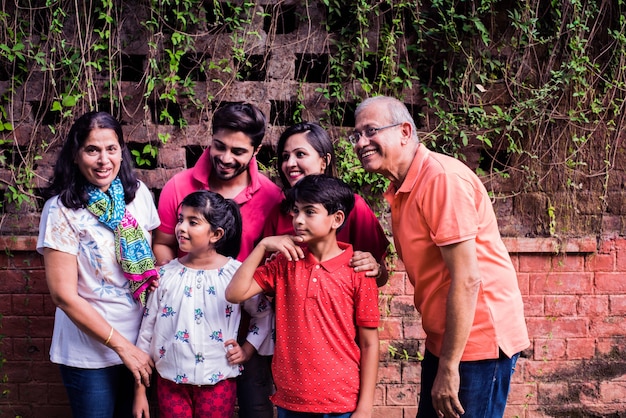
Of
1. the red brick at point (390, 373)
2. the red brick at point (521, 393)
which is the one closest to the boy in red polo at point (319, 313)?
the red brick at point (390, 373)

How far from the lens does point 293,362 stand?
101 inches

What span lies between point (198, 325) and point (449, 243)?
4.02 feet

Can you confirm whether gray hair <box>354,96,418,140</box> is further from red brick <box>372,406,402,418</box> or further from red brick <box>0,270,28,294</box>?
red brick <box>0,270,28,294</box>

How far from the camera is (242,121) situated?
2.96m

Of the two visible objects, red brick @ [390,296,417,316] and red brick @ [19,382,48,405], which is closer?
red brick @ [19,382,48,405]

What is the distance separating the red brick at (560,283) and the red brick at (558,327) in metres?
0.18

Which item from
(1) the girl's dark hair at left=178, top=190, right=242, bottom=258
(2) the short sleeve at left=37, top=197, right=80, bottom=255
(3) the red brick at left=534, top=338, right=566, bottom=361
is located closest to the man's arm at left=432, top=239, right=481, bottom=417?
(1) the girl's dark hair at left=178, top=190, right=242, bottom=258

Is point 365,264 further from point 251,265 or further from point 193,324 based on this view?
point 193,324

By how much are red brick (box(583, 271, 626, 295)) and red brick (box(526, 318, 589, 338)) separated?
0.24m

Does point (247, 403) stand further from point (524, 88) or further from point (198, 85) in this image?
point (524, 88)

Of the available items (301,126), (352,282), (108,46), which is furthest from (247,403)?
(108,46)

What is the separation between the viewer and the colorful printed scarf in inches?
106

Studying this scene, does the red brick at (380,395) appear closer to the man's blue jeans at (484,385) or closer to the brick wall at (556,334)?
the brick wall at (556,334)

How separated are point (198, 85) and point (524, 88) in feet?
7.01
